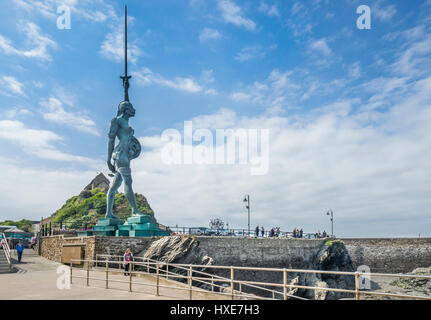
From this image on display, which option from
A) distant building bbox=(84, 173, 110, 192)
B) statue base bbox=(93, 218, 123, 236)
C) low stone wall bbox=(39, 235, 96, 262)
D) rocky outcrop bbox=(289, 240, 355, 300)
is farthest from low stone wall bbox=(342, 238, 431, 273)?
distant building bbox=(84, 173, 110, 192)

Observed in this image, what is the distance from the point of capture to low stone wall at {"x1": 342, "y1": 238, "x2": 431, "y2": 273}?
3744 centimetres

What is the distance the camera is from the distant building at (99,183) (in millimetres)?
92312

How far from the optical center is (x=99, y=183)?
93.9 metres

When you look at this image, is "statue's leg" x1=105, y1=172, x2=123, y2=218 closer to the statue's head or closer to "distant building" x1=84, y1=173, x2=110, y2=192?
the statue's head

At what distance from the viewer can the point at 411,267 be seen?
1468 inches

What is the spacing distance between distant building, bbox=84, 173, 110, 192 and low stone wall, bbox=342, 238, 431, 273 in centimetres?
6704

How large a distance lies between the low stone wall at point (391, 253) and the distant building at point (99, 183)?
67044mm

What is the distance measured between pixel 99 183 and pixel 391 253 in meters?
73.4

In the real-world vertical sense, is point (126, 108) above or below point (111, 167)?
above

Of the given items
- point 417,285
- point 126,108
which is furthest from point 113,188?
point 417,285

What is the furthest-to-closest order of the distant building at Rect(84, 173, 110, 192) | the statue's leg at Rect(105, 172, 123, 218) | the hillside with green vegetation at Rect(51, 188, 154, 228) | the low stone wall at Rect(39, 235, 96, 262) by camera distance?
the distant building at Rect(84, 173, 110, 192) < the hillside with green vegetation at Rect(51, 188, 154, 228) < the statue's leg at Rect(105, 172, 123, 218) < the low stone wall at Rect(39, 235, 96, 262)

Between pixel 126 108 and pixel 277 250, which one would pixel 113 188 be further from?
pixel 277 250
